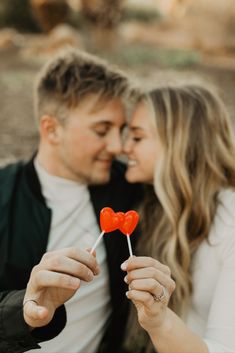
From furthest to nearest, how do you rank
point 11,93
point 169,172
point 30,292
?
1. point 11,93
2. point 169,172
3. point 30,292

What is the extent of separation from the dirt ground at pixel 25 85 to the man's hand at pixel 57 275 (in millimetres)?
3538

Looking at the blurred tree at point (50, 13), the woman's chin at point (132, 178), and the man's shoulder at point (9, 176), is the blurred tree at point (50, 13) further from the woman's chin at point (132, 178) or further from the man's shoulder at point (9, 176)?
the woman's chin at point (132, 178)

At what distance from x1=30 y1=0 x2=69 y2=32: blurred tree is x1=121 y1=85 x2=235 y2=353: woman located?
479 cm

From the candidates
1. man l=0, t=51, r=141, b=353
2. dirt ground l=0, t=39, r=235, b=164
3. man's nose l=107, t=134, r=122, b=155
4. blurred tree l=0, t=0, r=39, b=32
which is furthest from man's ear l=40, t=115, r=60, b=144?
blurred tree l=0, t=0, r=39, b=32

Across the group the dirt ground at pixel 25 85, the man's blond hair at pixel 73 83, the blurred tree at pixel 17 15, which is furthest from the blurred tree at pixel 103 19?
the man's blond hair at pixel 73 83

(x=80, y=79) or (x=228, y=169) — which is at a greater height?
(x=80, y=79)

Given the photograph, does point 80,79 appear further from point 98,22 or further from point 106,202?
point 98,22

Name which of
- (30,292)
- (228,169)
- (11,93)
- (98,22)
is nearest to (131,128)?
(228,169)

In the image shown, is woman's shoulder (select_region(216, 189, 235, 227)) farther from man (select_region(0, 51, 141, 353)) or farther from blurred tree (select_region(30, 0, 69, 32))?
blurred tree (select_region(30, 0, 69, 32))

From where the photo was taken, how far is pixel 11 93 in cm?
598

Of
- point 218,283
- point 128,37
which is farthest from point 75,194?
point 128,37

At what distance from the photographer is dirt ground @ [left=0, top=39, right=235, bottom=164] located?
525cm

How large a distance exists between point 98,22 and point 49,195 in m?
4.79

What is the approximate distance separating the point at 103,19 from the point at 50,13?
31.4 inches
